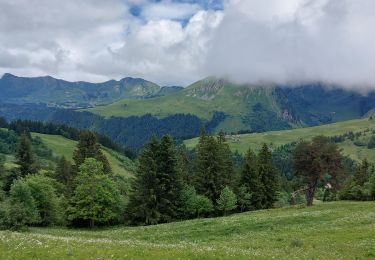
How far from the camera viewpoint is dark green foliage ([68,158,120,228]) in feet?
201

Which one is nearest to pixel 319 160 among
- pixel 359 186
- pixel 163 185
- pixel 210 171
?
pixel 210 171

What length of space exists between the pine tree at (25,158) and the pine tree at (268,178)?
4882 cm

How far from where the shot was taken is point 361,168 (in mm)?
119812

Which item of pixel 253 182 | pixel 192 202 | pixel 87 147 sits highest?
pixel 87 147

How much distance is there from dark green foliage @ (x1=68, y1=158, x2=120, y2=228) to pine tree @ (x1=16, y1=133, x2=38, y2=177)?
27.1 meters

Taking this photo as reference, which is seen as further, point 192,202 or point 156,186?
point 192,202

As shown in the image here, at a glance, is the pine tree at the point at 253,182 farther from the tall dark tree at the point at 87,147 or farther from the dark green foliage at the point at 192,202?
the tall dark tree at the point at 87,147

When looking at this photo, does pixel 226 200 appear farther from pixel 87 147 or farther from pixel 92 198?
pixel 87 147

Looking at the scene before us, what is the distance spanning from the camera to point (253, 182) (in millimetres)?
79875

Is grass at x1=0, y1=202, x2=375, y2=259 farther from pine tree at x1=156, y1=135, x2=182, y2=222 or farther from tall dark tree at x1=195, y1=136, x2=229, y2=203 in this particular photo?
tall dark tree at x1=195, y1=136, x2=229, y2=203

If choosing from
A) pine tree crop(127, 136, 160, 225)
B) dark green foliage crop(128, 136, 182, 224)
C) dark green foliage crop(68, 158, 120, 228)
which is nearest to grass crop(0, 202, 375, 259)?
dark green foliage crop(68, 158, 120, 228)

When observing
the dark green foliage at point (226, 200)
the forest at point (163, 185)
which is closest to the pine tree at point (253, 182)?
the forest at point (163, 185)

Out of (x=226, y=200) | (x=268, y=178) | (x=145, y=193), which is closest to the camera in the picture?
(x=145, y=193)

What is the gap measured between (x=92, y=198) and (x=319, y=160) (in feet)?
120
